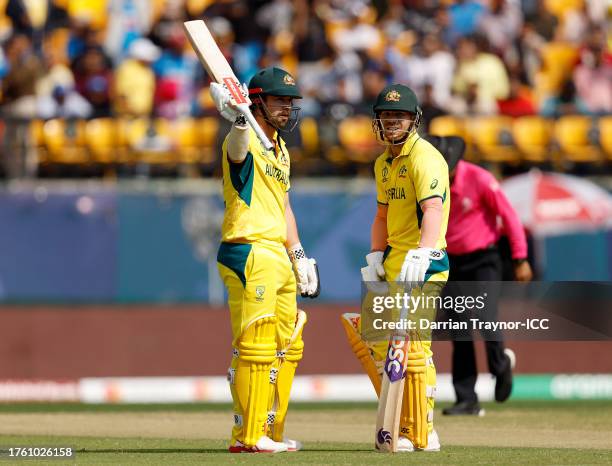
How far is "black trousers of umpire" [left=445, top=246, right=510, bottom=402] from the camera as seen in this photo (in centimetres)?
1223

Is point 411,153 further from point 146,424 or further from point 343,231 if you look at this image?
point 343,231

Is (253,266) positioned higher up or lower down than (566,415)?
higher up

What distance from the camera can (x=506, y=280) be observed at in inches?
503

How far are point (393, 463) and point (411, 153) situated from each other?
193 cm

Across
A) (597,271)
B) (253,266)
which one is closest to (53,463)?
(253,266)

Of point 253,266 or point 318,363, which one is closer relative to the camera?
point 253,266

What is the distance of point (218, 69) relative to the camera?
28.6 feet

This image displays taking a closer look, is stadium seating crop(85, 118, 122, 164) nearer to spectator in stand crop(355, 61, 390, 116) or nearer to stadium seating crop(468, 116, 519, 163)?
spectator in stand crop(355, 61, 390, 116)

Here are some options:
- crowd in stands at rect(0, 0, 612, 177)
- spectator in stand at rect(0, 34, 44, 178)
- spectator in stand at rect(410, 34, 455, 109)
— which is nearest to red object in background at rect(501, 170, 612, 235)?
crowd in stands at rect(0, 0, 612, 177)

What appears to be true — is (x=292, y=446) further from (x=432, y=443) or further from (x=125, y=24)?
(x=125, y=24)

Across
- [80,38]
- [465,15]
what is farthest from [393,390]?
[465,15]

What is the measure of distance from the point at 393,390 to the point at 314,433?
2.47 meters

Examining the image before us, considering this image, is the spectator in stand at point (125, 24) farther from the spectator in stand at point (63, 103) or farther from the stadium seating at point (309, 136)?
the stadium seating at point (309, 136)

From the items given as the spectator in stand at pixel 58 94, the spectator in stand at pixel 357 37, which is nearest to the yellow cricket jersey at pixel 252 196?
the spectator in stand at pixel 58 94
